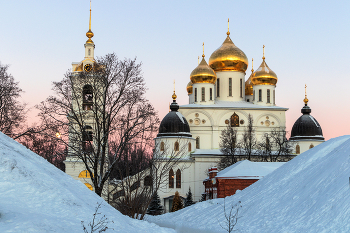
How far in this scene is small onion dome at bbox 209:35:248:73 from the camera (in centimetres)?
4547

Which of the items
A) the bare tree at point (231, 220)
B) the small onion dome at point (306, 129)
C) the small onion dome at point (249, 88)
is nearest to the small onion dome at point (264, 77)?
the small onion dome at point (249, 88)

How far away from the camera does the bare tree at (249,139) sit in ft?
124

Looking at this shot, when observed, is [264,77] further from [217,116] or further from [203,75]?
[217,116]

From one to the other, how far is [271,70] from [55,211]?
42.9 meters

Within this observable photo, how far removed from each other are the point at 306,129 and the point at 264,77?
6.79 meters

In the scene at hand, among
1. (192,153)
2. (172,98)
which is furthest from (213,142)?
(172,98)

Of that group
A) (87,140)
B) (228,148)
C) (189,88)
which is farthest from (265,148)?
(87,140)

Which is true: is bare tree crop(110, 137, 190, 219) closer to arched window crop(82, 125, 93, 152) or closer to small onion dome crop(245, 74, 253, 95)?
arched window crop(82, 125, 93, 152)

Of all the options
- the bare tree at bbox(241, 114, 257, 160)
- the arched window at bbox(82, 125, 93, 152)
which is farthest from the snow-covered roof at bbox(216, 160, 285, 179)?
the arched window at bbox(82, 125, 93, 152)

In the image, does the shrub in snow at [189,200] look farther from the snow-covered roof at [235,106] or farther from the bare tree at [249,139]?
the snow-covered roof at [235,106]

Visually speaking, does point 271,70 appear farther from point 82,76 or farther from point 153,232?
point 153,232

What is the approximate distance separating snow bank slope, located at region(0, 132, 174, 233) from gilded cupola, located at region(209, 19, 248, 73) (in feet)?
133

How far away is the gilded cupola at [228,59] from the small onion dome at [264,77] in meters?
1.56

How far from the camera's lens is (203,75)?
43.7 metres
